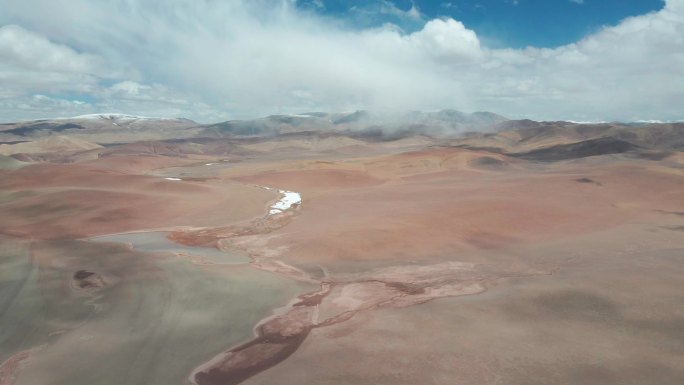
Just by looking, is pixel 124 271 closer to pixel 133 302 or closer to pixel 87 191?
pixel 133 302

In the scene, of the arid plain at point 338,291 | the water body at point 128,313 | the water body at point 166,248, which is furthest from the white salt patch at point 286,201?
the water body at point 128,313

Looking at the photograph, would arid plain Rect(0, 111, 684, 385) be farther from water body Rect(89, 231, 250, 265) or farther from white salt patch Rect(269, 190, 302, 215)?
white salt patch Rect(269, 190, 302, 215)

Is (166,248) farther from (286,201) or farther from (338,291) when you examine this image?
(286,201)

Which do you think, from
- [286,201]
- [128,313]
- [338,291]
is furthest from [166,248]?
[286,201]

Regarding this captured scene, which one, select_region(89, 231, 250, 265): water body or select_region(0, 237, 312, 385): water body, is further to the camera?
select_region(89, 231, 250, 265): water body

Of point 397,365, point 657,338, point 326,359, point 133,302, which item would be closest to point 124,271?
point 133,302

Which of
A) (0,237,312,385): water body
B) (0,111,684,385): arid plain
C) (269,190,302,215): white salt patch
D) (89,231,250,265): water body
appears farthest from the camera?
(269,190,302,215): white salt patch

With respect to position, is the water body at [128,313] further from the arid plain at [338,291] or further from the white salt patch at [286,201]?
the white salt patch at [286,201]

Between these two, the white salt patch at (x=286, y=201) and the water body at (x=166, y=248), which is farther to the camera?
the white salt patch at (x=286, y=201)

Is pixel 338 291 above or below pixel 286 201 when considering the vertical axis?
above

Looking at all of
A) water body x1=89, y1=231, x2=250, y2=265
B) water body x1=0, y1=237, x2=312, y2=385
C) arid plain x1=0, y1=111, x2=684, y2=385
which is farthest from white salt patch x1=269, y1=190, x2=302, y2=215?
water body x1=0, y1=237, x2=312, y2=385

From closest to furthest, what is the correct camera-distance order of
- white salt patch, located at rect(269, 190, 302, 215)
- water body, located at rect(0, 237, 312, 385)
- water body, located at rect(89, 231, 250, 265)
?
water body, located at rect(0, 237, 312, 385), water body, located at rect(89, 231, 250, 265), white salt patch, located at rect(269, 190, 302, 215)
